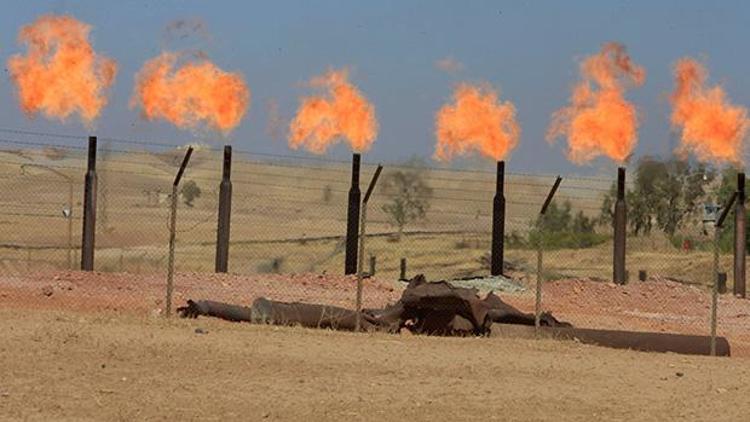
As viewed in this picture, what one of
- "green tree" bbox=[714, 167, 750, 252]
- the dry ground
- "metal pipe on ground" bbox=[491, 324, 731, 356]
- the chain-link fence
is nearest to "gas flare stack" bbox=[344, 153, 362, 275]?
the chain-link fence

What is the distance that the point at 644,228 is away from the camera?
67688mm

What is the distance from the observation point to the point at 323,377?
1312 cm

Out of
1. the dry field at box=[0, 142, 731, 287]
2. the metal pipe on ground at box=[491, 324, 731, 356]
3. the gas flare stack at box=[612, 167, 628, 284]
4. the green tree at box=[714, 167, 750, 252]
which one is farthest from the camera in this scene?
the green tree at box=[714, 167, 750, 252]

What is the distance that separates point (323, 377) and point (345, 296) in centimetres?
869

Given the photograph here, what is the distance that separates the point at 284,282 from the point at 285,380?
10101mm

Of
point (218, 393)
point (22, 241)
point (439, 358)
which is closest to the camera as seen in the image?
point (218, 393)

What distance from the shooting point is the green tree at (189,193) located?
8399cm

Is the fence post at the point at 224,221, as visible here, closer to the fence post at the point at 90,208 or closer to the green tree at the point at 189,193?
the fence post at the point at 90,208

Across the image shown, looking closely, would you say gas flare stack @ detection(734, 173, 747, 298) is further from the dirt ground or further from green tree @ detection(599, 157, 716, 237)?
green tree @ detection(599, 157, 716, 237)

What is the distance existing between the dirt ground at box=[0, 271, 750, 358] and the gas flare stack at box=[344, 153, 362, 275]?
1.10 metres

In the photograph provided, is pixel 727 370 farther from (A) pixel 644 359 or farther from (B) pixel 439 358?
(B) pixel 439 358

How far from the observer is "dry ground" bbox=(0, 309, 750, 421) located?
11.6m

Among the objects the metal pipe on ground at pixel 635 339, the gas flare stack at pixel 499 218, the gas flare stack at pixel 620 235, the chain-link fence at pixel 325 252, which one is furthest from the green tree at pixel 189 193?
the metal pipe on ground at pixel 635 339

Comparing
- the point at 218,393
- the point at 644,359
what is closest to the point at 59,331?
the point at 218,393
